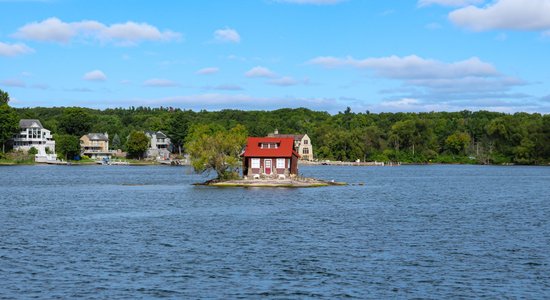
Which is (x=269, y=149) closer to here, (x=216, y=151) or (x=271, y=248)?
(x=216, y=151)

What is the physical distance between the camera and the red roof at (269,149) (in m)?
84.7

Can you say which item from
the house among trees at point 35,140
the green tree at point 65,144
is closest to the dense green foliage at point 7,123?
the house among trees at point 35,140

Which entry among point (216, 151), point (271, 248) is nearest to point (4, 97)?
point (216, 151)

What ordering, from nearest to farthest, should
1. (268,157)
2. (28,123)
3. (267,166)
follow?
1. (268,157)
2. (267,166)
3. (28,123)

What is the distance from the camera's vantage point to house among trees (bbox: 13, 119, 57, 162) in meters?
178

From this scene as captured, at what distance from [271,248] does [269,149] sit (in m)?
47.4

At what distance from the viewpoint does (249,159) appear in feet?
281

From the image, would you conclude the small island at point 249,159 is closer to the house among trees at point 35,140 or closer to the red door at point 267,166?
the red door at point 267,166

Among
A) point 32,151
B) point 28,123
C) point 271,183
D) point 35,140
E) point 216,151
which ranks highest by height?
point 28,123

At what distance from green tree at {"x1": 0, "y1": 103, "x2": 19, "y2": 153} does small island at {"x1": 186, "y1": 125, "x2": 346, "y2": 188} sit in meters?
98.2

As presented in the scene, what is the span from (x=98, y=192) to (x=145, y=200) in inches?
515

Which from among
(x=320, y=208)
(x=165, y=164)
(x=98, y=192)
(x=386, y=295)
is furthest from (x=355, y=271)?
(x=165, y=164)

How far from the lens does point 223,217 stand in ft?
175

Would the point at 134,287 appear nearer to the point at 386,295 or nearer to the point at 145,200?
the point at 386,295
